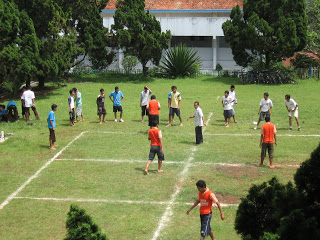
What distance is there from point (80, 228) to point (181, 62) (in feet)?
102

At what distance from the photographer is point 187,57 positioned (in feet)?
116

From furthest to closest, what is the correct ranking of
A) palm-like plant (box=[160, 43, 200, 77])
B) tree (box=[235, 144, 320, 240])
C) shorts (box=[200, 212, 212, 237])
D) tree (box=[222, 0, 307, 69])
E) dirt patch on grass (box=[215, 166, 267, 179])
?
1. palm-like plant (box=[160, 43, 200, 77])
2. tree (box=[222, 0, 307, 69])
3. dirt patch on grass (box=[215, 166, 267, 179])
4. shorts (box=[200, 212, 212, 237])
5. tree (box=[235, 144, 320, 240])

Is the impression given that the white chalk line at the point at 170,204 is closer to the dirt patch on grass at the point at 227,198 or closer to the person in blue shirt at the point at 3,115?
the dirt patch on grass at the point at 227,198

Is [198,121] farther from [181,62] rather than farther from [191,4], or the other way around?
[191,4]

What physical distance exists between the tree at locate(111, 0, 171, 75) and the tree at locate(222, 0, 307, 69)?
5.15m

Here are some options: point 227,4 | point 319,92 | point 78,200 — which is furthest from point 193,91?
point 78,200

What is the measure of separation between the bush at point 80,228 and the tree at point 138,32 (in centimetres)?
2982

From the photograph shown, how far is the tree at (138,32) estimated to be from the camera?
34500 millimetres

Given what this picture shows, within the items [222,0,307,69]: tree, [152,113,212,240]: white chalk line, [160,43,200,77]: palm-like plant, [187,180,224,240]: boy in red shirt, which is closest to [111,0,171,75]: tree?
[160,43,200,77]: palm-like plant

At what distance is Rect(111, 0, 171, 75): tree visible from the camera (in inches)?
1358

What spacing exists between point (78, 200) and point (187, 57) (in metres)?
24.1

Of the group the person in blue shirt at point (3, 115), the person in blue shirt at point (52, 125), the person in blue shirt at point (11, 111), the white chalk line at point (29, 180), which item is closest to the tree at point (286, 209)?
the white chalk line at point (29, 180)

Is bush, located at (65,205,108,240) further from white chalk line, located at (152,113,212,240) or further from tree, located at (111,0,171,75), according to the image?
tree, located at (111,0,171,75)

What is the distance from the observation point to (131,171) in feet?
49.2
